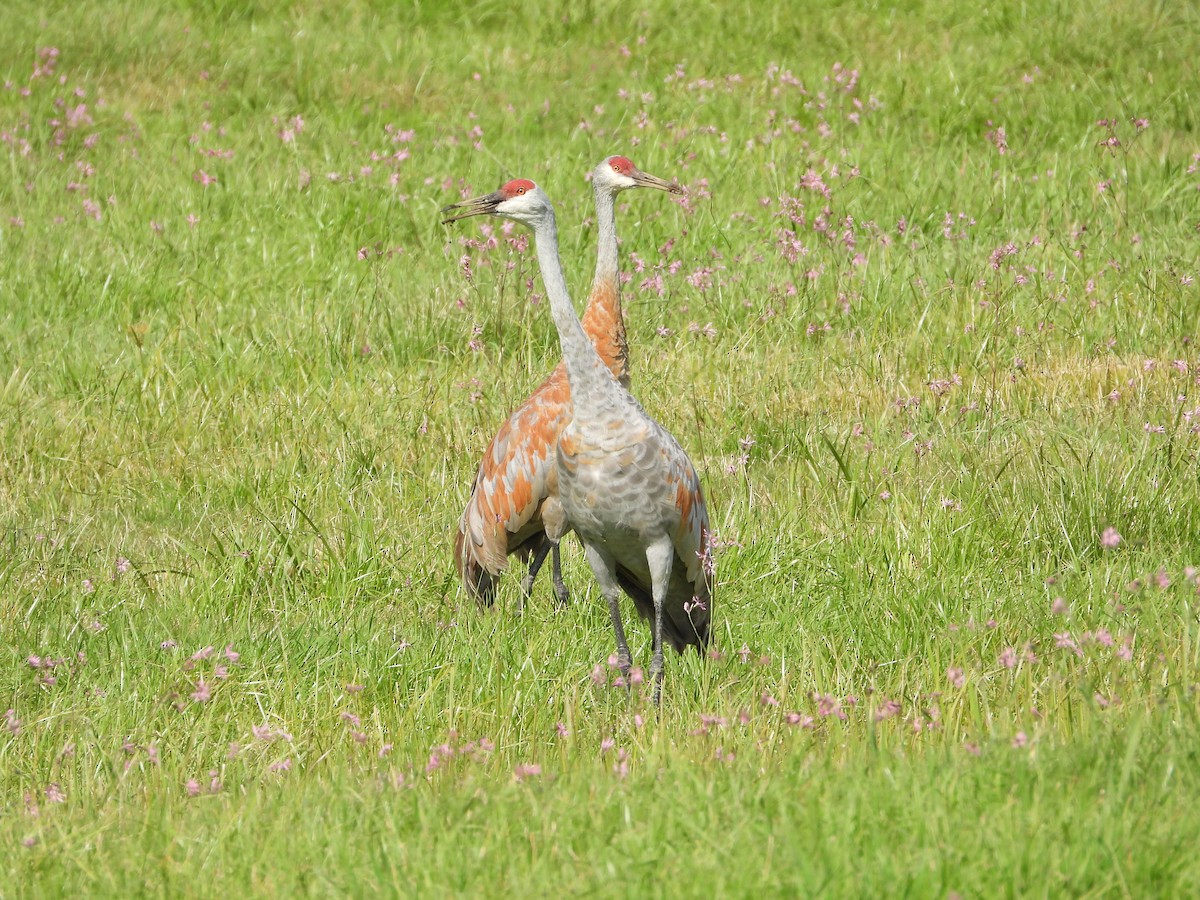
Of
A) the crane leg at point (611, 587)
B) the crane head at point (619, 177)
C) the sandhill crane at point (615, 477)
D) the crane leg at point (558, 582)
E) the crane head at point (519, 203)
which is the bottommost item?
the crane leg at point (558, 582)

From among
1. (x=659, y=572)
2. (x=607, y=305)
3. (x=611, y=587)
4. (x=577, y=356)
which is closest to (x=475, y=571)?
(x=611, y=587)

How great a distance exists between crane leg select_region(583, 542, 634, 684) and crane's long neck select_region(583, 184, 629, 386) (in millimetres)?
1094

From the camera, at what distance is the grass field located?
10.6 ft

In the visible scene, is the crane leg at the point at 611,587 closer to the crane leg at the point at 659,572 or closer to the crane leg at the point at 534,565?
the crane leg at the point at 659,572

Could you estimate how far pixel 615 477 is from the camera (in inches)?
183

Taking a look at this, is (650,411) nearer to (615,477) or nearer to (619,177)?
(619,177)

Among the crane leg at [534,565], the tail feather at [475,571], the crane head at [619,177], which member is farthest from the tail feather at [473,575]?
the crane head at [619,177]

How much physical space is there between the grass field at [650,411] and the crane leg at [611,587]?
0.10m

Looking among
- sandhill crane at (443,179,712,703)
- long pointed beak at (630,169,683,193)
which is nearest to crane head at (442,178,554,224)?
sandhill crane at (443,179,712,703)

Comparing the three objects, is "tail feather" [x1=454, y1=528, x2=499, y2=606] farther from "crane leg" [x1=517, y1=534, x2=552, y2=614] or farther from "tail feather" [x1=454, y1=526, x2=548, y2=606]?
"crane leg" [x1=517, y1=534, x2=552, y2=614]

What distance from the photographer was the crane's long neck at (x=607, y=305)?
5832 mm

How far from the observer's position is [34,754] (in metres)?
4.16

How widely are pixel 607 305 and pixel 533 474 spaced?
83cm

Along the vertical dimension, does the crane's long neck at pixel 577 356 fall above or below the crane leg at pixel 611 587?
above
